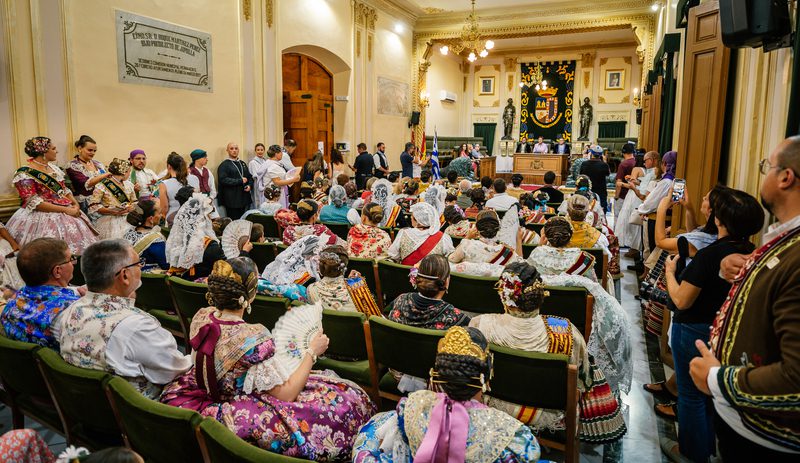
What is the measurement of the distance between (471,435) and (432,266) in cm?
99

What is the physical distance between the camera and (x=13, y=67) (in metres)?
5.34

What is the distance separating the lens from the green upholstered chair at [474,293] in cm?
304

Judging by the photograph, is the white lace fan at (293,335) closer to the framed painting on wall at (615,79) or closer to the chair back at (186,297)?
the chair back at (186,297)

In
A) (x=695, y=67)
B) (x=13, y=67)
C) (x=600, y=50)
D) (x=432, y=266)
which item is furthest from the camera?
(x=600, y=50)

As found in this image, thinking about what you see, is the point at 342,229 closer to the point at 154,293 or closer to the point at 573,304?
the point at 154,293

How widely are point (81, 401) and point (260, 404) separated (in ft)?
2.17

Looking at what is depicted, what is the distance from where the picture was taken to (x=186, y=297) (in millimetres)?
2855

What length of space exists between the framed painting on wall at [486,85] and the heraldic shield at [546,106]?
1709 mm

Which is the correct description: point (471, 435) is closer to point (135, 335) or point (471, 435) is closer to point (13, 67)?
point (135, 335)

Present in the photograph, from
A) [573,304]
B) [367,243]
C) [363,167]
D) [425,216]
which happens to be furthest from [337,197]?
[363,167]

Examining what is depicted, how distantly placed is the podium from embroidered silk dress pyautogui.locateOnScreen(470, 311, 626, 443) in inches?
517

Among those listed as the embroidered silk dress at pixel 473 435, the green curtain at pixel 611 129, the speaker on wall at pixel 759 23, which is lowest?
the embroidered silk dress at pixel 473 435

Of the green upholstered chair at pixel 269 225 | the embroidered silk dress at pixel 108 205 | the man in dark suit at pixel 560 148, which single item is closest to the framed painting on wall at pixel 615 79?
the man in dark suit at pixel 560 148

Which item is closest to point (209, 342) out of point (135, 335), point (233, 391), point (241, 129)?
point (233, 391)
